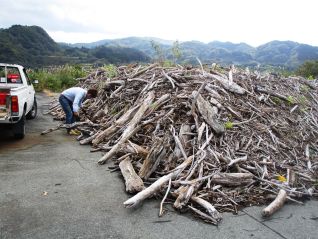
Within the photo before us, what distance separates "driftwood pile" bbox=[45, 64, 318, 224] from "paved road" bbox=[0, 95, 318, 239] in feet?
0.67

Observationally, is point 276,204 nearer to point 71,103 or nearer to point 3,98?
point 3,98

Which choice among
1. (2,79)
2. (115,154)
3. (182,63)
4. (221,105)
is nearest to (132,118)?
(115,154)

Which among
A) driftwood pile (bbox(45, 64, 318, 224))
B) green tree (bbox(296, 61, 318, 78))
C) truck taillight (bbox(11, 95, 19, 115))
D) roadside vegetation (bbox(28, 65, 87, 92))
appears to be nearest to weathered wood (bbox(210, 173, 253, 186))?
driftwood pile (bbox(45, 64, 318, 224))

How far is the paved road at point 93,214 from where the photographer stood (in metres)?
4.36

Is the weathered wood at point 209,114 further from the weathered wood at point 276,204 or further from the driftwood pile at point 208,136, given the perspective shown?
the weathered wood at point 276,204

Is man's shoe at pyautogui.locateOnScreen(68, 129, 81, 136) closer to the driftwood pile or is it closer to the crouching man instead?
the crouching man

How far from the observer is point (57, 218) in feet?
15.1

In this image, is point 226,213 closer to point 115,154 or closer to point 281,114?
point 115,154

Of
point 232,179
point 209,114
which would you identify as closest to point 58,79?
point 209,114

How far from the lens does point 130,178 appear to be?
18.9ft

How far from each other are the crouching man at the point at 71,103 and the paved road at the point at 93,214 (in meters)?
2.82

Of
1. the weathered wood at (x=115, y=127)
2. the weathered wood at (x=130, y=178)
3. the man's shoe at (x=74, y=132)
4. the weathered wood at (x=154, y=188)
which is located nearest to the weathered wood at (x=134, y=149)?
the weathered wood at (x=130, y=178)

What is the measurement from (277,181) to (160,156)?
7.30ft

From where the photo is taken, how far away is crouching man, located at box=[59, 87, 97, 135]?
30.8ft
